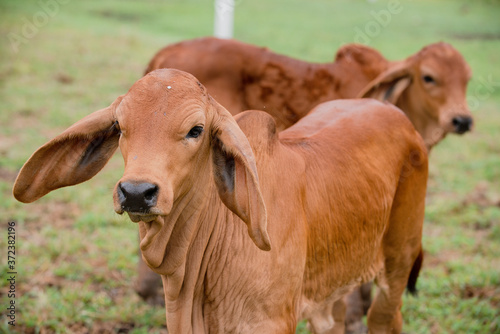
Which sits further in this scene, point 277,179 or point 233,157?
point 277,179

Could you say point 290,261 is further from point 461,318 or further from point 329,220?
point 461,318

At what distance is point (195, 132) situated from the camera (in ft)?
7.88

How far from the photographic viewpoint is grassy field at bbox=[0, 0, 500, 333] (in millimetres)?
4410

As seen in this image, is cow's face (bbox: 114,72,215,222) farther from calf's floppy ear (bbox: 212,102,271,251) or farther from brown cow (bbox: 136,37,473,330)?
brown cow (bbox: 136,37,473,330)

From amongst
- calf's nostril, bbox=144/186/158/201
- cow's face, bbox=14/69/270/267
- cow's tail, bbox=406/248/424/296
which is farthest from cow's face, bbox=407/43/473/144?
calf's nostril, bbox=144/186/158/201

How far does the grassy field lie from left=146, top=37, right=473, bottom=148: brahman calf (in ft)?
3.80

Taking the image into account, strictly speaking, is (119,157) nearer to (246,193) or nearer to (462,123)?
(462,123)

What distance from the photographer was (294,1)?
731 inches

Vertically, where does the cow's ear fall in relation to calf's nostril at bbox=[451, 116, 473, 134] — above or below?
above

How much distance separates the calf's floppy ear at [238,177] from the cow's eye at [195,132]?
0.09 meters

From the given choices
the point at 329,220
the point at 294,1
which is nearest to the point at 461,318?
the point at 329,220

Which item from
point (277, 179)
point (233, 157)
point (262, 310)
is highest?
point (233, 157)

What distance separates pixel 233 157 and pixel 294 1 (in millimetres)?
16837

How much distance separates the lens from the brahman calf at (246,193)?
2340 millimetres
